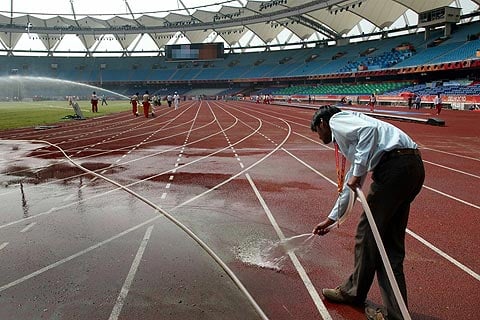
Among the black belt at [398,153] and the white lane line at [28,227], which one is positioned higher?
the black belt at [398,153]

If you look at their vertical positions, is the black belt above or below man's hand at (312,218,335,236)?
above

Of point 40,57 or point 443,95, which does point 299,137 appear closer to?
point 443,95

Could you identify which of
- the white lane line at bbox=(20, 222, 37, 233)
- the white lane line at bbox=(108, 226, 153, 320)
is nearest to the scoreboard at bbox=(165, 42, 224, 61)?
the white lane line at bbox=(20, 222, 37, 233)

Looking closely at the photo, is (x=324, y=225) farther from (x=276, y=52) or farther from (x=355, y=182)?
(x=276, y=52)

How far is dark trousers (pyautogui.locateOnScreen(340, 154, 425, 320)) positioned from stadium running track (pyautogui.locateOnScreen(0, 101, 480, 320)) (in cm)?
46

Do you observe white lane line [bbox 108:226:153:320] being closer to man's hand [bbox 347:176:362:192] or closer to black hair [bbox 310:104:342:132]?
man's hand [bbox 347:176:362:192]

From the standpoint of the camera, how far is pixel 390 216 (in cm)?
284

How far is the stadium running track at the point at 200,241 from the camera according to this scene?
3303 millimetres

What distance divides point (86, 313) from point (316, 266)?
2343 millimetres

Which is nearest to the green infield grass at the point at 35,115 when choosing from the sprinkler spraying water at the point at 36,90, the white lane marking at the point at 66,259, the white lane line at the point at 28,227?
the white lane line at the point at 28,227

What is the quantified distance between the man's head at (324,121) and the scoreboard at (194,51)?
81.8 metres

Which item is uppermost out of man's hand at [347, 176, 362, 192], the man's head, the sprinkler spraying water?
the sprinkler spraying water

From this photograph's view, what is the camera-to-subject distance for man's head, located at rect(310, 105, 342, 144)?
3039 mm

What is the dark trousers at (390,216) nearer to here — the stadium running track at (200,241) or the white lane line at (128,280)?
the stadium running track at (200,241)
